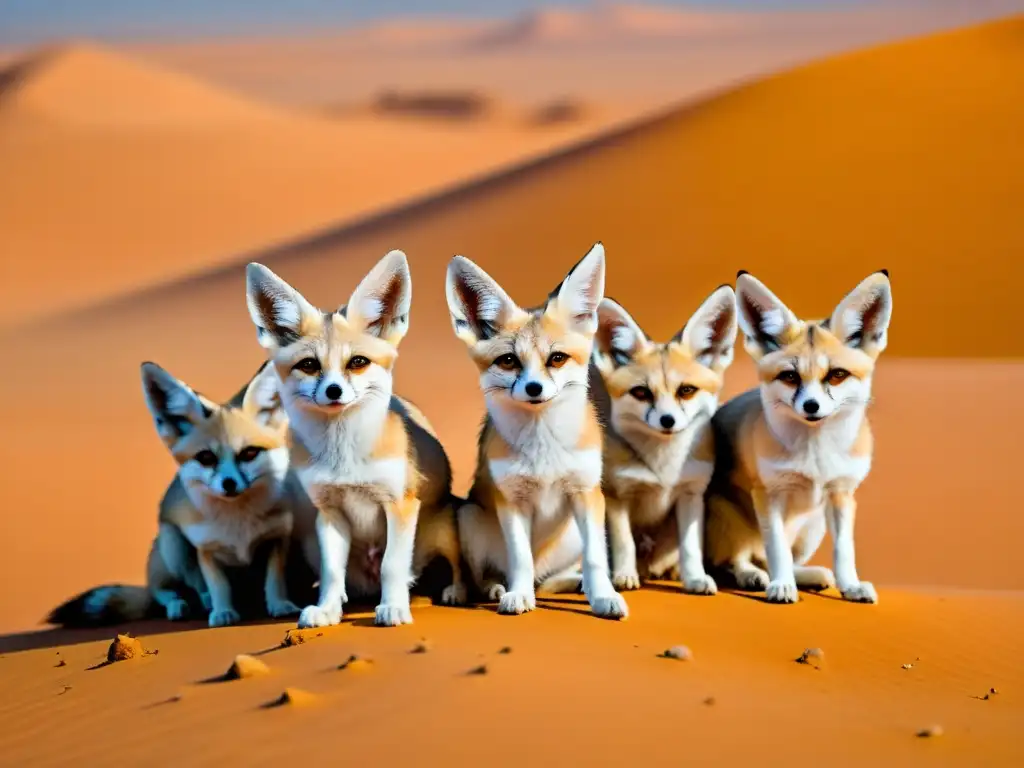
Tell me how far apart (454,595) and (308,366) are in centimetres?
138

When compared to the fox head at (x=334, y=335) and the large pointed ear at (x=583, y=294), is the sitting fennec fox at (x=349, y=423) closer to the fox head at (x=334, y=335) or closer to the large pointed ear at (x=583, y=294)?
the fox head at (x=334, y=335)

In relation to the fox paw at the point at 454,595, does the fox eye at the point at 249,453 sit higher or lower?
higher

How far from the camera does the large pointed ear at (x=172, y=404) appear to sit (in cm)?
680

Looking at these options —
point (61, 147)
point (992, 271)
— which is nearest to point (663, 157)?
point (992, 271)

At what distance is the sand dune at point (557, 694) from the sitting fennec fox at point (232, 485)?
544 mm

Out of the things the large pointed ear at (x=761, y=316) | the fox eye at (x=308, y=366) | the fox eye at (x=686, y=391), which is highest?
the large pointed ear at (x=761, y=316)

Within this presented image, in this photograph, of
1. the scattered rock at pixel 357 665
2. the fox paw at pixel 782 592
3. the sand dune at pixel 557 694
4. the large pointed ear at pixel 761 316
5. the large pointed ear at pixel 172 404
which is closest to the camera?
the sand dune at pixel 557 694

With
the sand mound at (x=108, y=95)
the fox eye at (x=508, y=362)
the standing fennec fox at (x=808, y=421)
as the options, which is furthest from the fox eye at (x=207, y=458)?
the sand mound at (x=108, y=95)

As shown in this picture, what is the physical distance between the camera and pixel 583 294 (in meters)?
5.99

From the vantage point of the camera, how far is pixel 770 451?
6.47 m

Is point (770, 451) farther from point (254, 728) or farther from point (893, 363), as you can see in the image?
point (893, 363)

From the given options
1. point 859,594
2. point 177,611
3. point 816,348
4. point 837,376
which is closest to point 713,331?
point 816,348

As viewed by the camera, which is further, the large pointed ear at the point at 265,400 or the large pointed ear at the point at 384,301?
the large pointed ear at the point at 265,400

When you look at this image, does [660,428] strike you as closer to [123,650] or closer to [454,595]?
[454,595]
